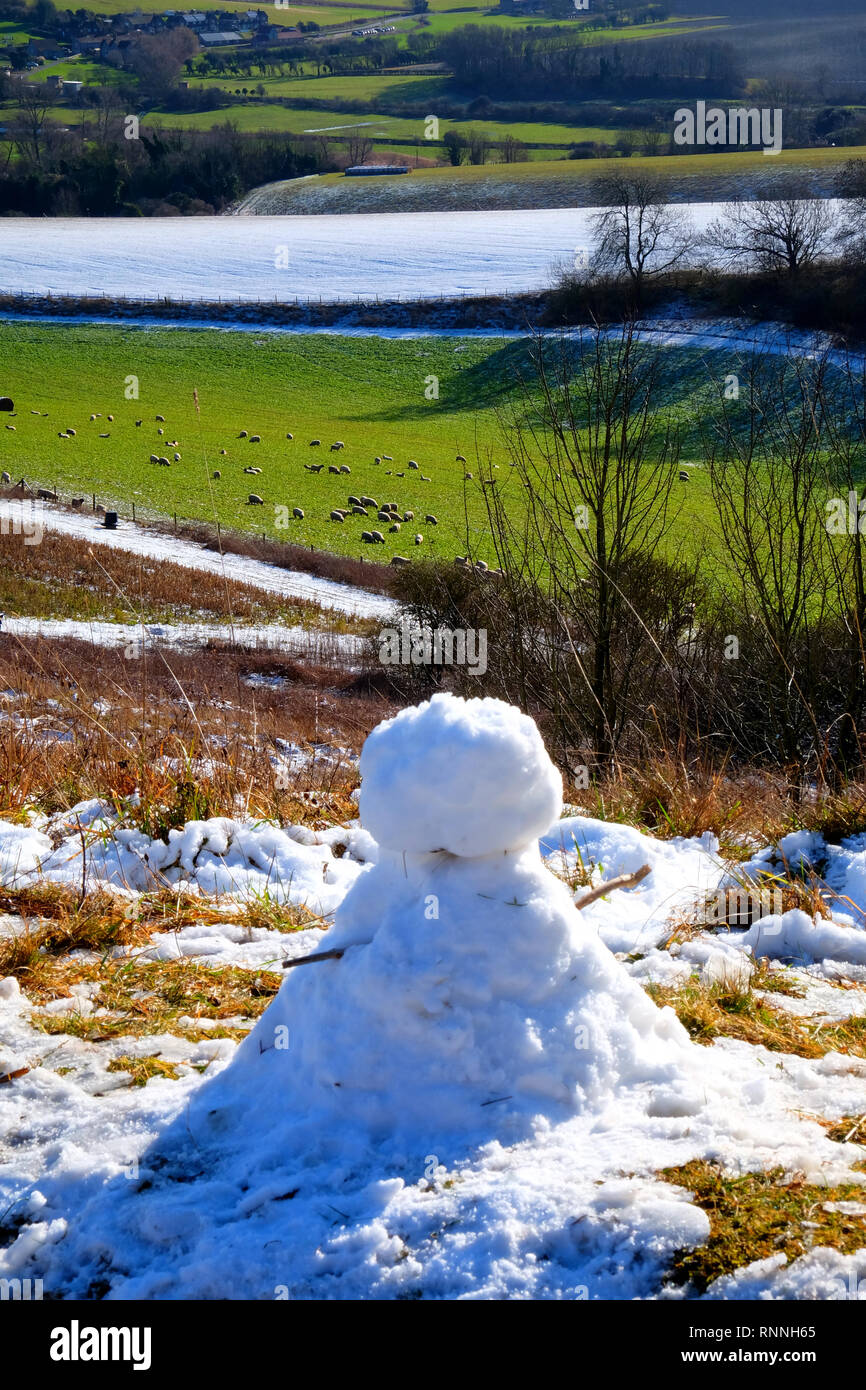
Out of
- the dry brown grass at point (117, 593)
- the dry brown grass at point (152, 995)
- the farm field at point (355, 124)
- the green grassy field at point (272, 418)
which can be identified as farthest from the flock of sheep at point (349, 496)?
the farm field at point (355, 124)

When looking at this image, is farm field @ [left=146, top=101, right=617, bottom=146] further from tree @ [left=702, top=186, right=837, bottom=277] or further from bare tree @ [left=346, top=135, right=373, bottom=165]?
tree @ [left=702, top=186, right=837, bottom=277]

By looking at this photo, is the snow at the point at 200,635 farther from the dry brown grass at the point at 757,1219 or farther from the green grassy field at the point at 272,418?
the dry brown grass at the point at 757,1219

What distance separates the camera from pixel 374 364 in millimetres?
58562

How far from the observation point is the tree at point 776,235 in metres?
56.8

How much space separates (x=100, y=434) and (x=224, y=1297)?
49198 millimetres

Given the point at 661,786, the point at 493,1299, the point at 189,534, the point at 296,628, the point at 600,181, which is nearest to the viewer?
the point at 493,1299

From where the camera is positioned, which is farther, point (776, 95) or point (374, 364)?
point (776, 95)

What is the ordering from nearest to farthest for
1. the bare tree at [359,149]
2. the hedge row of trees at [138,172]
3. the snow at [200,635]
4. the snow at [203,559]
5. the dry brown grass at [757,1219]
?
1. the dry brown grass at [757,1219]
2. the snow at [200,635]
3. the snow at [203,559]
4. the hedge row of trees at [138,172]
5. the bare tree at [359,149]

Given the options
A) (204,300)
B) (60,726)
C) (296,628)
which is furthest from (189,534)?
(204,300)

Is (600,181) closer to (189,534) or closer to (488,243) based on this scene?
(488,243)

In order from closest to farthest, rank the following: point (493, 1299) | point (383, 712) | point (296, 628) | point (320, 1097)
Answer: point (493, 1299)
point (320, 1097)
point (383, 712)
point (296, 628)

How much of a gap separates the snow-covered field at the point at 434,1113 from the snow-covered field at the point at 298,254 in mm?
65715

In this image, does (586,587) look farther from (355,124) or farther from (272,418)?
(355,124)

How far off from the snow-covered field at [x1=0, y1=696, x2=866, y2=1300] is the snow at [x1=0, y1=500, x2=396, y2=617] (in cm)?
2467
